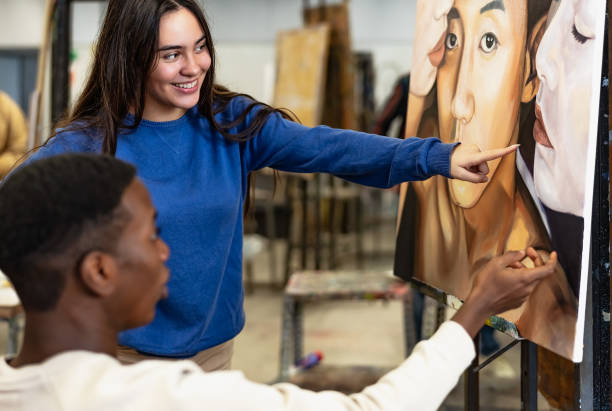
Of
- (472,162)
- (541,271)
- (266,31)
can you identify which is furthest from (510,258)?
(266,31)

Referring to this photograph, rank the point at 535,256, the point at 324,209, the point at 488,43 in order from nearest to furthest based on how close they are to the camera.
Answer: the point at 535,256 → the point at 488,43 → the point at 324,209

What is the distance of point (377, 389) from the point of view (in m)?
0.89

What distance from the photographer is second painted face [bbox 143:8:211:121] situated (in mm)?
1334

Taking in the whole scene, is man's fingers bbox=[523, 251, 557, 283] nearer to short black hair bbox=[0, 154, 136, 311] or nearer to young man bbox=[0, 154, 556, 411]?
young man bbox=[0, 154, 556, 411]

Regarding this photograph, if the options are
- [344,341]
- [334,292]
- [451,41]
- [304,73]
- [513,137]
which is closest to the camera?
[513,137]

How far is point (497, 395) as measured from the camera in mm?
2855

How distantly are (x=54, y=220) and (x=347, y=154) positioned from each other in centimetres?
68

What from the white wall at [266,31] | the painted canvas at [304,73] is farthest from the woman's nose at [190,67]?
the white wall at [266,31]

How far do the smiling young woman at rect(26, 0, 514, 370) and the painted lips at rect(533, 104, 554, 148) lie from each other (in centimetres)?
18

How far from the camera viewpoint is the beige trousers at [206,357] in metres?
1.35

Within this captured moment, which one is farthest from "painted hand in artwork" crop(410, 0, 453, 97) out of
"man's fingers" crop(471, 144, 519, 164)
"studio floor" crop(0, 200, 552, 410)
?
"studio floor" crop(0, 200, 552, 410)

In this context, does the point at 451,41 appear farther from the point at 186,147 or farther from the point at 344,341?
the point at 344,341

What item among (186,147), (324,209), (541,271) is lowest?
(324,209)

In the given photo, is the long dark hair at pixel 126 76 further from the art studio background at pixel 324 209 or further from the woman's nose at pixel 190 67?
the art studio background at pixel 324 209
